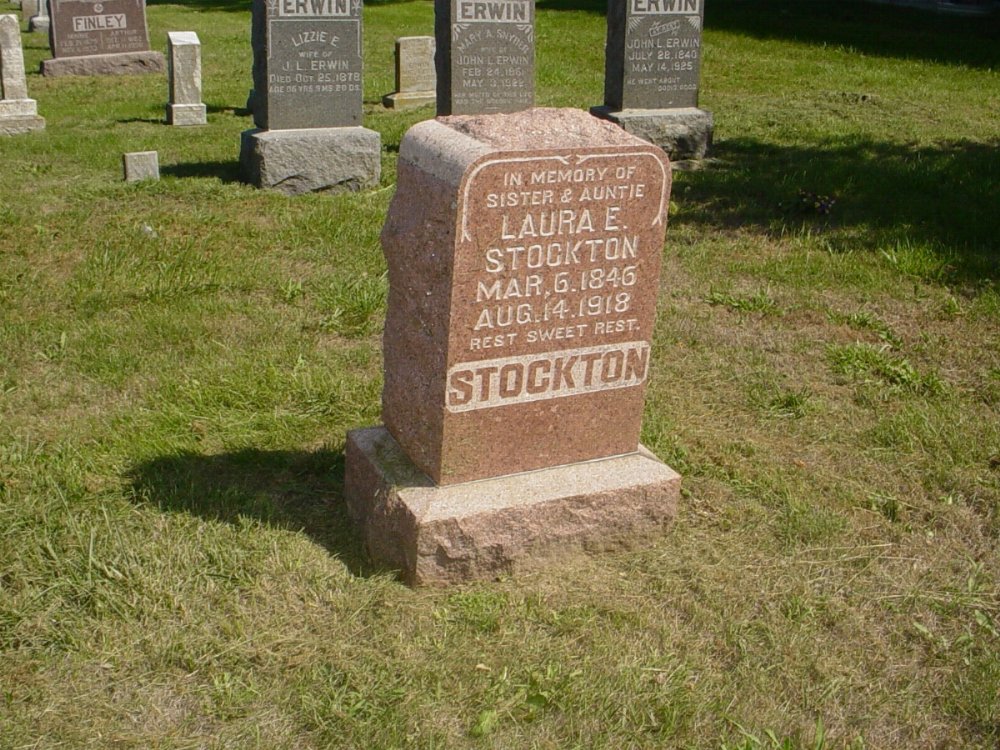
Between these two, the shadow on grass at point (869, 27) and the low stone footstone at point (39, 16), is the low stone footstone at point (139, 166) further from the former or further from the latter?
the low stone footstone at point (39, 16)

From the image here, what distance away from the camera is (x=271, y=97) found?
29.3 ft

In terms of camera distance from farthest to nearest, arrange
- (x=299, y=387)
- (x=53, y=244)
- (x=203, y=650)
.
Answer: (x=53, y=244) < (x=299, y=387) < (x=203, y=650)

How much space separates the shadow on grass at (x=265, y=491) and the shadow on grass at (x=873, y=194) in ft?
14.5

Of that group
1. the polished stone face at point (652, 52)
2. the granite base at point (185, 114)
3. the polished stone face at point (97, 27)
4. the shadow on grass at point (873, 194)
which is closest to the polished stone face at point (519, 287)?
the shadow on grass at point (873, 194)

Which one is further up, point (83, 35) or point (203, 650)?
point (83, 35)

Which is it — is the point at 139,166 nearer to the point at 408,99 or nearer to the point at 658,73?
the point at 658,73

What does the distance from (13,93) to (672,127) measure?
685 cm

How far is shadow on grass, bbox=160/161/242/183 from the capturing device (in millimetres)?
9436

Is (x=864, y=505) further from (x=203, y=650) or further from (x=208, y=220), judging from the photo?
(x=208, y=220)

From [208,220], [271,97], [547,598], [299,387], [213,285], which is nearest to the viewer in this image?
[547,598]

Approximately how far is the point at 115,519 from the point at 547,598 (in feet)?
5.14

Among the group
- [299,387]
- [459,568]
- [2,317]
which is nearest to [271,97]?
[2,317]

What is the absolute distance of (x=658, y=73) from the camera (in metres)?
10.1

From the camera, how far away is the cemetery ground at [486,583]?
329 centimetres
